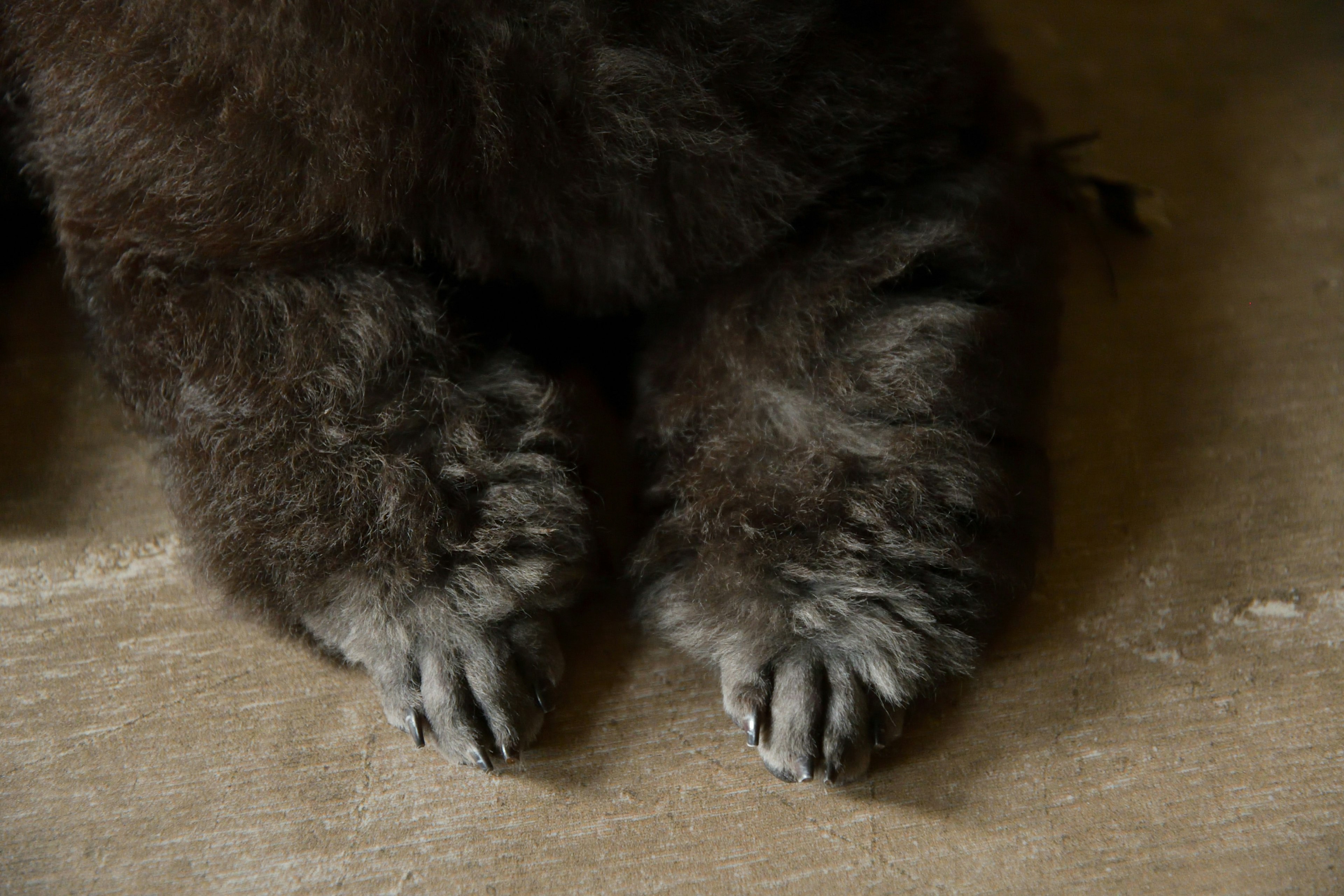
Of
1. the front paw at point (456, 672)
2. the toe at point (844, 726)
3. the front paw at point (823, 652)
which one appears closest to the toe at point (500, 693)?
the front paw at point (456, 672)

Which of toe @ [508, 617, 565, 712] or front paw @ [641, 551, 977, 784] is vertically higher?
front paw @ [641, 551, 977, 784]

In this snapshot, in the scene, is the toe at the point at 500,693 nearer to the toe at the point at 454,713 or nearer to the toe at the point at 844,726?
the toe at the point at 454,713

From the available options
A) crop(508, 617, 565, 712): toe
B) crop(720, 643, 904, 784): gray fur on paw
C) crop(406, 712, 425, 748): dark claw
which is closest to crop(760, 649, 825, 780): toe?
crop(720, 643, 904, 784): gray fur on paw

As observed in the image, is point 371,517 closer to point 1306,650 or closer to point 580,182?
point 580,182

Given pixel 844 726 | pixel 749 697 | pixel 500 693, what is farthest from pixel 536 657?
pixel 844 726

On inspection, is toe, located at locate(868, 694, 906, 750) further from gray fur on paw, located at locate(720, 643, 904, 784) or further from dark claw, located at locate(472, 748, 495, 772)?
dark claw, located at locate(472, 748, 495, 772)

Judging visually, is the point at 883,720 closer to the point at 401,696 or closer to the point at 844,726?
the point at 844,726

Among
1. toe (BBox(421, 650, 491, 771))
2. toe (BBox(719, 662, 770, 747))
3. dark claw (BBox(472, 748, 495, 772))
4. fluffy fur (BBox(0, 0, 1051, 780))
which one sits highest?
fluffy fur (BBox(0, 0, 1051, 780))
